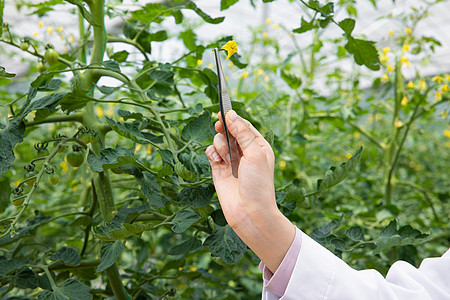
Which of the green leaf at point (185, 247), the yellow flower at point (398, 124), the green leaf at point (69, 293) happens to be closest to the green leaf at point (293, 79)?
the yellow flower at point (398, 124)

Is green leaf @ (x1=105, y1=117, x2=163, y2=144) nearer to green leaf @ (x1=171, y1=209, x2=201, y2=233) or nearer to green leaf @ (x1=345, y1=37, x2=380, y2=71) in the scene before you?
green leaf @ (x1=171, y1=209, x2=201, y2=233)

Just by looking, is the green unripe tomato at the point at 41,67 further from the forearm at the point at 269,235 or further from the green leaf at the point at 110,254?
the forearm at the point at 269,235

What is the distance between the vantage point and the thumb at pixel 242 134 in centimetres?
54

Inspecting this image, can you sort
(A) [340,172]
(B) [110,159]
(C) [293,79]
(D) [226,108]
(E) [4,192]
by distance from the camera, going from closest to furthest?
(D) [226,108]
(B) [110,159]
(A) [340,172]
(E) [4,192]
(C) [293,79]

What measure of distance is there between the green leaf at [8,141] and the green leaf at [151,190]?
0.22 m

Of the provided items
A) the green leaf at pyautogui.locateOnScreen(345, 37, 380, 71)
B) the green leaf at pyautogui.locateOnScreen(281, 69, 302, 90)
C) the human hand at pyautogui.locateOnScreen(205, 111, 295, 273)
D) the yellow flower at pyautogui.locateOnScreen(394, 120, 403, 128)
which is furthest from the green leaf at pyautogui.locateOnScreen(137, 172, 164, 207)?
the yellow flower at pyautogui.locateOnScreen(394, 120, 403, 128)

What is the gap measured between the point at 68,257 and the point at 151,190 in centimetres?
27

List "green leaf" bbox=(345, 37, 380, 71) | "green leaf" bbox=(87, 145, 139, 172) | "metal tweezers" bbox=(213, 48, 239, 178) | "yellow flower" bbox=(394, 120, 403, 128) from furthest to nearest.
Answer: "yellow flower" bbox=(394, 120, 403, 128) < "green leaf" bbox=(345, 37, 380, 71) < "green leaf" bbox=(87, 145, 139, 172) < "metal tweezers" bbox=(213, 48, 239, 178)

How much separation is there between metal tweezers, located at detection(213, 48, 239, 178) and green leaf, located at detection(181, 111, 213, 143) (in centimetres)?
17

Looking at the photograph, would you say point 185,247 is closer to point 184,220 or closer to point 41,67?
point 184,220

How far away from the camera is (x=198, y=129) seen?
2.48 ft

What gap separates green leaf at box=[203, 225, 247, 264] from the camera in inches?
26.0

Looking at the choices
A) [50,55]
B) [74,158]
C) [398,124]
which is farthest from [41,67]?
[398,124]

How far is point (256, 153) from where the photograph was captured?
536 mm
